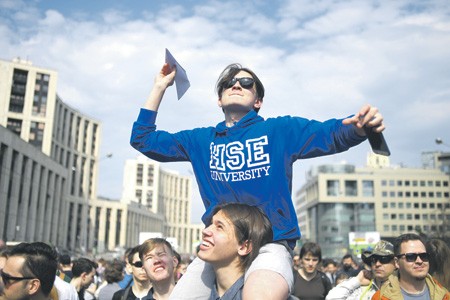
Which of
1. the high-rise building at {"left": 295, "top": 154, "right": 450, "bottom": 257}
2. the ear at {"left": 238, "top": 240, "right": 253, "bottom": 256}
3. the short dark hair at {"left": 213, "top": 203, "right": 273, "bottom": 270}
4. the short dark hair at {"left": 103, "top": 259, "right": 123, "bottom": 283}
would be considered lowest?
the short dark hair at {"left": 103, "top": 259, "right": 123, "bottom": 283}

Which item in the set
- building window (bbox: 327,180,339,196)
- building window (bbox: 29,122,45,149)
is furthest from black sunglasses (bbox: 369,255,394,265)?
building window (bbox: 327,180,339,196)

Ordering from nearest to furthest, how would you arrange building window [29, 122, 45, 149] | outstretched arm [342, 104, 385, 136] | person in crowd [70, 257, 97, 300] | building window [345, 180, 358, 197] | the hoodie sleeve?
outstretched arm [342, 104, 385, 136] → the hoodie sleeve → person in crowd [70, 257, 97, 300] → building window [29, 122, 45, 149] → building window [345, 180, 358, 197]

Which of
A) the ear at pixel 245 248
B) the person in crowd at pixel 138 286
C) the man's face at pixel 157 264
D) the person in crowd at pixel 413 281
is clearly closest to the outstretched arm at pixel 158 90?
the ear at pixel 245 248

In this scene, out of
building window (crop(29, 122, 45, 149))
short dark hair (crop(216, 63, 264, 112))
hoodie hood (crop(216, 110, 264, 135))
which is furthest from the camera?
building window (crop(29, 122, 45, 149))

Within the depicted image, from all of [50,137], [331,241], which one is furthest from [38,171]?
[331,241]

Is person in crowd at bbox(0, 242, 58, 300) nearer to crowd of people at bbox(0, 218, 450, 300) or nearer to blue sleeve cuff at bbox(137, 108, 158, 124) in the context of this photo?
crowd of people at bbox(0, 218, 450, 300)

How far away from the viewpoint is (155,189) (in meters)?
169

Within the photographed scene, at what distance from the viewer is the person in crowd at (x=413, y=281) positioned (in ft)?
14.3

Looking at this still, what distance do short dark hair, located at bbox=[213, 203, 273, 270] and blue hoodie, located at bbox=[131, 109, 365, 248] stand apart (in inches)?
4.3

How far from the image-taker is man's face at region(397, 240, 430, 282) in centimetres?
439

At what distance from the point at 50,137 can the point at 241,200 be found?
72004 mm

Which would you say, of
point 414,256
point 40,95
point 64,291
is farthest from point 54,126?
point 414,256

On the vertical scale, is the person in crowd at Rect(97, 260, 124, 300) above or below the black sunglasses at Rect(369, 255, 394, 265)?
below

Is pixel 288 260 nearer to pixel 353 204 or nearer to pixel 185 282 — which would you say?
pixel 185 282
